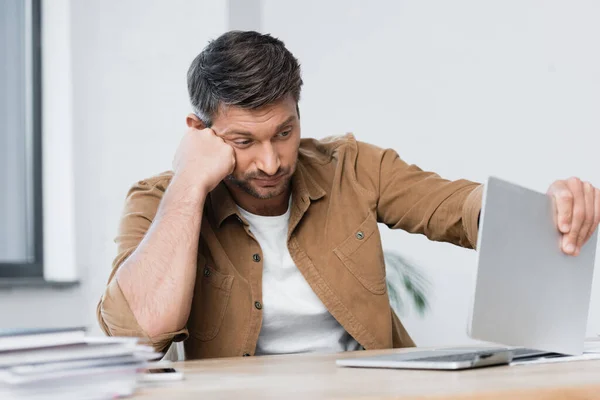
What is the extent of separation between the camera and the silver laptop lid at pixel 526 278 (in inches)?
41.0

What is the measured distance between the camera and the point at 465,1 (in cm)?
326

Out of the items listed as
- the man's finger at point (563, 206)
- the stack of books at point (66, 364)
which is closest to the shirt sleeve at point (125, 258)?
the stack of books at point (66, 364)

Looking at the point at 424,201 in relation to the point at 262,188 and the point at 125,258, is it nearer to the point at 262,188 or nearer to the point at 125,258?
the point at 262,188

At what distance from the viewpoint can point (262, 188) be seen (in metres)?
1.78

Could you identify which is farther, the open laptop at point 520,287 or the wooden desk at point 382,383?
the open laptop at point 520,287

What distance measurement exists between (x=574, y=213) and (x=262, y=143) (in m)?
0.74

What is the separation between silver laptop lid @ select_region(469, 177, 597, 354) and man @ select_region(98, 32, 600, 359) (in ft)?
1.65

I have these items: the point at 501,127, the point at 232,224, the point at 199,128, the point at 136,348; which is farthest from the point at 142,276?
the point at 501,127

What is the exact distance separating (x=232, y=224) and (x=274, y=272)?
14cm

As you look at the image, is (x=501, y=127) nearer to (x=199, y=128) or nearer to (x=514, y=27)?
(x=514, y=27)

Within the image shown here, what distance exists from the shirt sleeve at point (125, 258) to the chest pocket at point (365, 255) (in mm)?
425

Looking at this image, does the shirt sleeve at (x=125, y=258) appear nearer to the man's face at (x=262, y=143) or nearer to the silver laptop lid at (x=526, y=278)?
the man's face at (x=262, y=143)

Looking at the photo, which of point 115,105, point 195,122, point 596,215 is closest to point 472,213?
point 596,215

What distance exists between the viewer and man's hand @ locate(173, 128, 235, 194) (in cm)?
168
